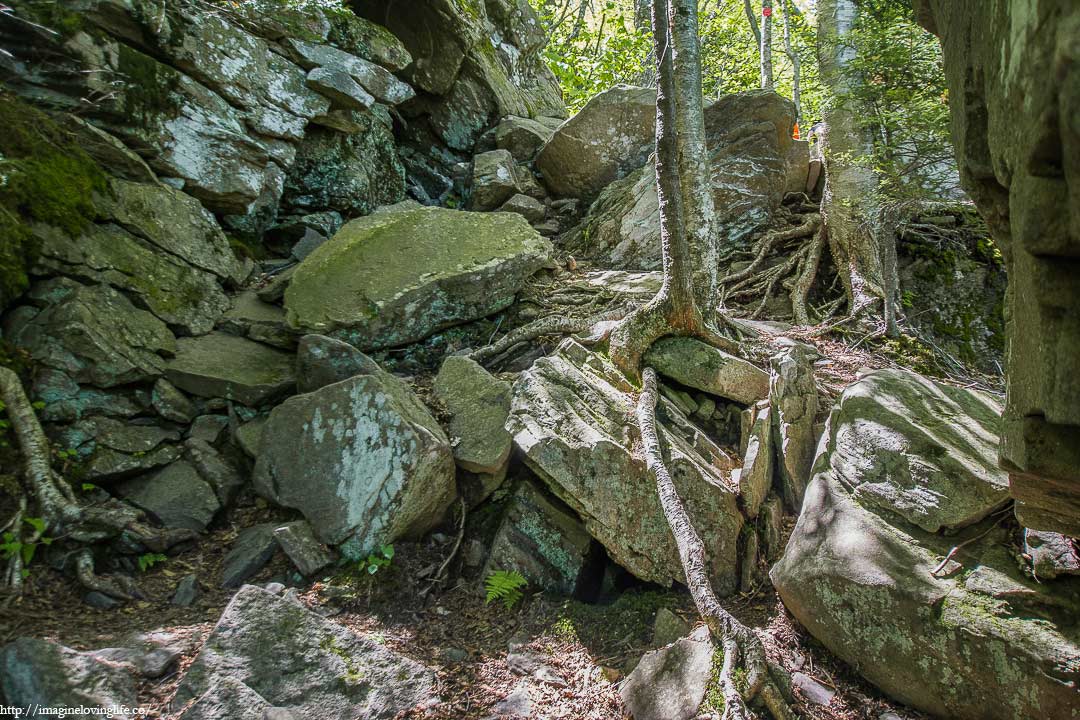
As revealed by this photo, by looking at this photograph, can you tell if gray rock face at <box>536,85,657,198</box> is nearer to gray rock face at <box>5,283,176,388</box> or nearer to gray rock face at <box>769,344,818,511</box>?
gray rock face at <box>769,344,818,511</box>

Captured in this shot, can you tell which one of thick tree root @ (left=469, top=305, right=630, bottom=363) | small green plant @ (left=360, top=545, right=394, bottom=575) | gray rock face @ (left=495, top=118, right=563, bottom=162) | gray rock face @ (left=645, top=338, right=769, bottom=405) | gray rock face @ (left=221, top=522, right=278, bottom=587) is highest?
gray rock face @ (left=495, top=118, right=563, bottom=162)

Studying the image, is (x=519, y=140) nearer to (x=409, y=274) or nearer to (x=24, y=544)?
(x=409, y=274)

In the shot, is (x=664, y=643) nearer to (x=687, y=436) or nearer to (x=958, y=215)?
(x=687, y=436)

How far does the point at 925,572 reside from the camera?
371 cm

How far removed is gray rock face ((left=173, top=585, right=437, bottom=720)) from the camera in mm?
3404

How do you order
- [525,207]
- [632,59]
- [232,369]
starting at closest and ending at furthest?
[232,369] → [525,207] → [632,59]

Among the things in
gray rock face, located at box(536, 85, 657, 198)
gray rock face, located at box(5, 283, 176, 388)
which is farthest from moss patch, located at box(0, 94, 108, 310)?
gray rock face, located at box(536, 85, 657, 198)

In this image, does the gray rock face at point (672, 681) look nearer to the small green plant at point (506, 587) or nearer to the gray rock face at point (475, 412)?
the small green plant at point (506, 587)

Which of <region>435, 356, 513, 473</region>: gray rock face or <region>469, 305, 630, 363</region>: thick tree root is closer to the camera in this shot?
<region>435, 356, 513, 473</region>: gray rock face

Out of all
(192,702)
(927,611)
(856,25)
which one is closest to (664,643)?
(927,611)

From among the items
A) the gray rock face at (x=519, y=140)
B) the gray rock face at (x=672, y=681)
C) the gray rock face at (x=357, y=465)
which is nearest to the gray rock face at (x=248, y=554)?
the gray rock face at (x=357, y=465)

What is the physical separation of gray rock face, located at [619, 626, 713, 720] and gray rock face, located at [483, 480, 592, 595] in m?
1.22

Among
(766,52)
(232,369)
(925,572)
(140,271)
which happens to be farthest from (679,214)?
(766,52)

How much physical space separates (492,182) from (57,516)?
307 inches
